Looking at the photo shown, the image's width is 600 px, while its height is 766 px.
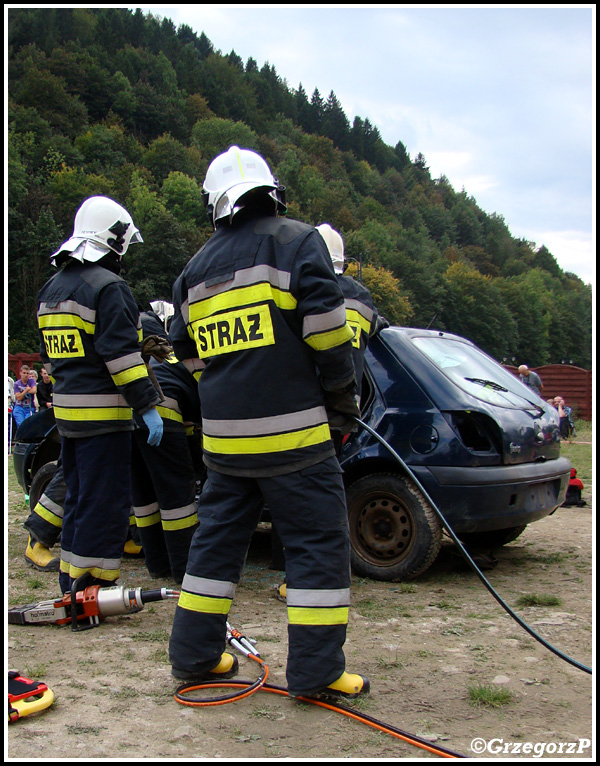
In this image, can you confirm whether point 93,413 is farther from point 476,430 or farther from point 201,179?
point 201,179

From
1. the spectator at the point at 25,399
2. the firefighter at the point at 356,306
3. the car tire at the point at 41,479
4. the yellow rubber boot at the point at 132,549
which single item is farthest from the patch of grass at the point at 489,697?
the spectator at the point at 25,399

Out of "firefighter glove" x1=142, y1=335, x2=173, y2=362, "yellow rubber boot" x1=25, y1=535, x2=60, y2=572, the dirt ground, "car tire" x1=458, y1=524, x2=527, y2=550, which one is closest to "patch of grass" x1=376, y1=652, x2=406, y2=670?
the dirt ground

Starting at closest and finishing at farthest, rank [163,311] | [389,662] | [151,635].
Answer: [389,662] < [151,635] < [163,311]

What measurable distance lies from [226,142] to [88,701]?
91.7 meters

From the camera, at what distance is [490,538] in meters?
5.54

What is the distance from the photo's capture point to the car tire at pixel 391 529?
4480mm

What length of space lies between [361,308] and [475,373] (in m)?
1.13

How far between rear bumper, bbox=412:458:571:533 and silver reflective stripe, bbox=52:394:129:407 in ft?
6.08

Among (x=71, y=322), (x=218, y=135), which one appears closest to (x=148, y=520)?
(x=71, y=322)

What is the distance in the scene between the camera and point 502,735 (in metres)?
2.59

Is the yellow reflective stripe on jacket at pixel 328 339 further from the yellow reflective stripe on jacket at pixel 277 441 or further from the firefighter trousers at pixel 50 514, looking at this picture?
the firefighter trousers at pixel 50 514

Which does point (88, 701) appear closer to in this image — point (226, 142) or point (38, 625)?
point (38, 625)

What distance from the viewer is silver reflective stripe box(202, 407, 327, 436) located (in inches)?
114

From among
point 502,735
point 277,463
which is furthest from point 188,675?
point 502,735
